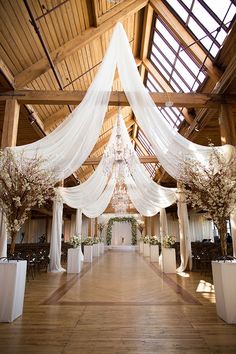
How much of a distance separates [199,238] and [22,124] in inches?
660

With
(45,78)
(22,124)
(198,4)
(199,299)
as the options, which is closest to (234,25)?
(198,4)

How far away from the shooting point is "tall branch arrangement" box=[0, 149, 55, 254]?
148 inches

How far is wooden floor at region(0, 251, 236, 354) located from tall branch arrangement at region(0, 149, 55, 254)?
1315 millimetres

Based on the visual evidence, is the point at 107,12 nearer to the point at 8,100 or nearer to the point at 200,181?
the point at 8,100

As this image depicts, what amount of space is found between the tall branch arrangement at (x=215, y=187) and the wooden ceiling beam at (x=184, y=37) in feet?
8.89

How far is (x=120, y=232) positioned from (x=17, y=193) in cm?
1962

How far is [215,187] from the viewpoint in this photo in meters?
3.68

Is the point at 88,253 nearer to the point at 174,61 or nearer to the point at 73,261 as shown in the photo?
the point at 73,261

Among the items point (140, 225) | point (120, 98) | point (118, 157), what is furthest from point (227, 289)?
point (140, 225)

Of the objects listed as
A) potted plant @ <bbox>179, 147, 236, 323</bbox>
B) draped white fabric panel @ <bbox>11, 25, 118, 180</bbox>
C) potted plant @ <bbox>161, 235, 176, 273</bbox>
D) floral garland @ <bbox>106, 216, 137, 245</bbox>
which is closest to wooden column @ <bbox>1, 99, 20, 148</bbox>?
draped white fabric panel @ <bbox>11, 25, 118, 180</bbox>

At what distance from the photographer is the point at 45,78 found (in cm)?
662

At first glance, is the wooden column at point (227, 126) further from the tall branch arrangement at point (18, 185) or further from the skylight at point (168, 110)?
the tall branch arrangement at point (18, 185)

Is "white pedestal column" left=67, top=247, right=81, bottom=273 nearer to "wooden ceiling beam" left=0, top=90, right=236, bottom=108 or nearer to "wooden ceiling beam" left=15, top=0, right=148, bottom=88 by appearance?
"wooden ceiling beam" left=0, top=90, right=236, bottom=108

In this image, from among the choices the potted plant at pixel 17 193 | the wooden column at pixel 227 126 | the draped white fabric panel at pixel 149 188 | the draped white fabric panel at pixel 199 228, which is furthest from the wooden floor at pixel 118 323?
the draped white fabric panel at pixel 199 228
